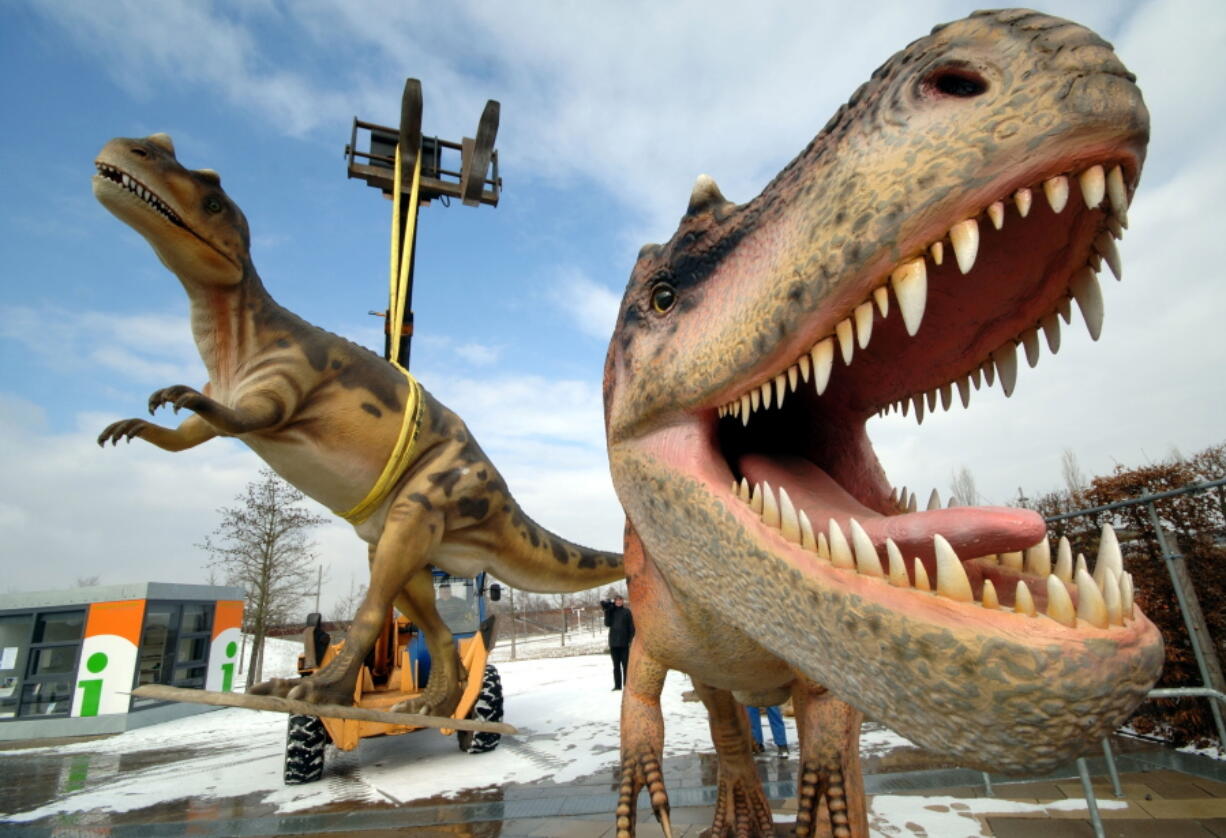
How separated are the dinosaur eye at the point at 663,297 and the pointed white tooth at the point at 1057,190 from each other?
2.69 ft

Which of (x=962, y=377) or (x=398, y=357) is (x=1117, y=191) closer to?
(x=962, y=377)

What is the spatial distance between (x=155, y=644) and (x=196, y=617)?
0.94m

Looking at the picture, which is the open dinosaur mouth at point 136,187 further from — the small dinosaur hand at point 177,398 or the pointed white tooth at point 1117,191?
the pointed white tooth at point 1117,191

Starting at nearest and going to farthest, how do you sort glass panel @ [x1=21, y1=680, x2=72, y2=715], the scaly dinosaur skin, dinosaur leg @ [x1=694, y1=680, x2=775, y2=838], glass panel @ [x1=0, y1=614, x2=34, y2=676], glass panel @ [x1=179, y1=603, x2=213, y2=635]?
the scaly dinosaur skin, dinosaur leg @ [x1=694, y1=680, x2=775, y2=838], glass panel @ [x1=21, y1=680, x2=72, y2=715], glass panel @ [x1=0, y1=614, x2=34, y2=676], glass panel @ [x1=179, y1=603, x2=213, y2=635]

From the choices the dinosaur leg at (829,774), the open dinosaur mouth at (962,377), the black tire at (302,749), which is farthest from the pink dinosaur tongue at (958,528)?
the black tire at (302,749)

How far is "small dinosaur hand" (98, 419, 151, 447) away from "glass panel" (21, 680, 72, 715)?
12.2m

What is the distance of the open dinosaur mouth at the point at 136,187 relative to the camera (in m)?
2.01

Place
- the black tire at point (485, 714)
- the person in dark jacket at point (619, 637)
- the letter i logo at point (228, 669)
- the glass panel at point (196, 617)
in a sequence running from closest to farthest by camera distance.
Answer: the black tire at point (485, 714) → the person in dark jacket at point (619, 637) → the glass panel at point (196, 617) → the letter i logo at point (228, 669)

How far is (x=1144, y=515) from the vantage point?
491 centimetres

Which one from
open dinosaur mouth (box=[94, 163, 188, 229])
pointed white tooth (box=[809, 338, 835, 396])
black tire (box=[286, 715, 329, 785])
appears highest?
open dinosaur mouth (box=[94, 163, 188, 229])

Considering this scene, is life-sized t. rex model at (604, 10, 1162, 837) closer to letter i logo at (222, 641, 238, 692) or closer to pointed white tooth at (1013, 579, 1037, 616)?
pointed white tooth at (1013, 579, 1037, 616)

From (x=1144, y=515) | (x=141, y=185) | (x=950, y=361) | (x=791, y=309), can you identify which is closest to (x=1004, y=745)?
(x=791, y=309)

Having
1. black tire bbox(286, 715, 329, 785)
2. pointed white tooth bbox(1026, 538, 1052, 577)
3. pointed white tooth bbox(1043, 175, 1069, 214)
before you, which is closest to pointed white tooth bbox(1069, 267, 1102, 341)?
pointed white tooth bbox(1043, 175, 1069, 214)

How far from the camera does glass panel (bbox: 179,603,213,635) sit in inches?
485
